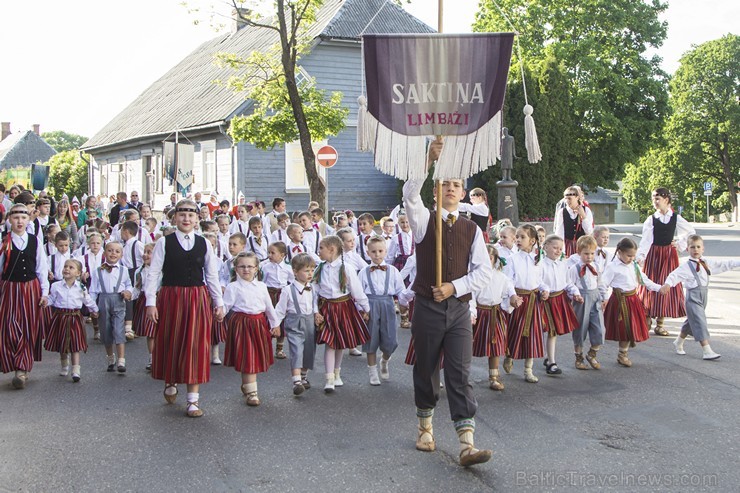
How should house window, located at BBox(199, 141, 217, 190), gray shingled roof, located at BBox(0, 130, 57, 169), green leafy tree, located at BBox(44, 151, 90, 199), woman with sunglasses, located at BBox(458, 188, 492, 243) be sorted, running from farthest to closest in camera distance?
gray shingled roof, located at BBox(0, 130, 57, 169) → green leafy tree, located at BBox(44, 151, 90, 199) → house window, located at BBox(199, 141, 217, 190) → woman with sunglasses, located at BBox(458, 188, 492, 243)

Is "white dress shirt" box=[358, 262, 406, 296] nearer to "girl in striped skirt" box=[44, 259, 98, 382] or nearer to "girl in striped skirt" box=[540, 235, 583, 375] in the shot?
"girl in striped skirt" box=[540, 235, 583, 375]

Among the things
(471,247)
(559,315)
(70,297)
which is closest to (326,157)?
(70,297)

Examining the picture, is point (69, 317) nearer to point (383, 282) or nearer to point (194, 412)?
point (194, 412)

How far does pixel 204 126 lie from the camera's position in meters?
30.5

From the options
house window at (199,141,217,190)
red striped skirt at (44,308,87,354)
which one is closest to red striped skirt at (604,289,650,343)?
red striped skirt at (44,308,87,354)

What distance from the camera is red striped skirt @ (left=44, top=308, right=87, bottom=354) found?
8.76m

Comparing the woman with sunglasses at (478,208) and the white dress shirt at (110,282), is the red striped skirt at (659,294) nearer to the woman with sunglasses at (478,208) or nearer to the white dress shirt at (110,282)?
the woman with sunglasses at (478,208)

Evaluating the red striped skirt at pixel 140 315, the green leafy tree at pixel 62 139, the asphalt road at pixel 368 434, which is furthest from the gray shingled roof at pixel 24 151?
the asphalt road at pixel 368 434

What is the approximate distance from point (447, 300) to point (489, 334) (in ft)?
7.21

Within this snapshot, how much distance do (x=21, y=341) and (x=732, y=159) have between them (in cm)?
6324

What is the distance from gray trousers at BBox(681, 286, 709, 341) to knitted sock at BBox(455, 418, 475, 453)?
4644 millimetres

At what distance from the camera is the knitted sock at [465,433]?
219 inches

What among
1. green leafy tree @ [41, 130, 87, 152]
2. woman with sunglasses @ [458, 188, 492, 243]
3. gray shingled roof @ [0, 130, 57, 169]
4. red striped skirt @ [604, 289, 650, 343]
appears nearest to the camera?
red striped skirt @ [604, 289, 650, 343]

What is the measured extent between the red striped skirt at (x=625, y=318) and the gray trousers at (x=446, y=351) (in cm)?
358
